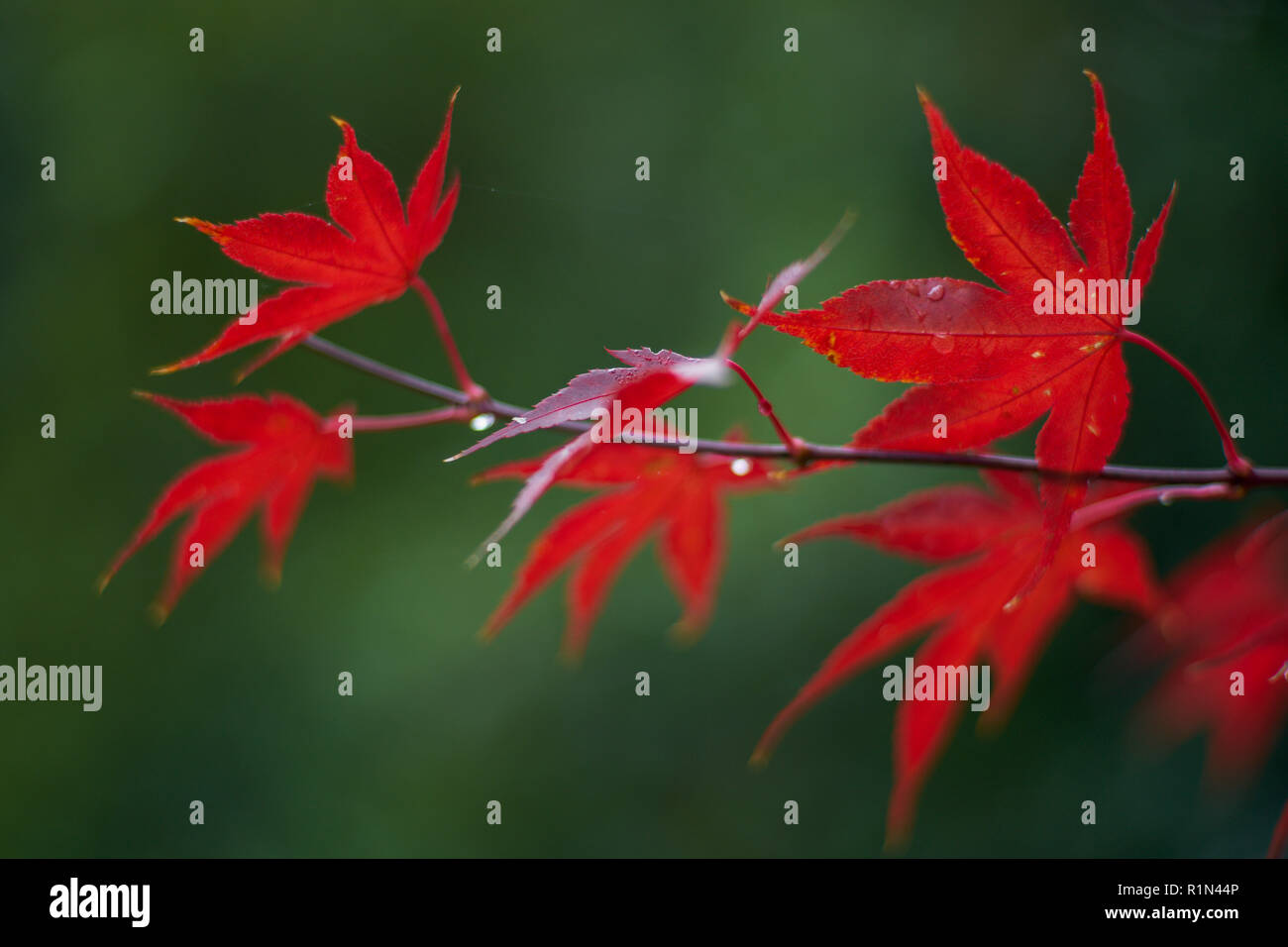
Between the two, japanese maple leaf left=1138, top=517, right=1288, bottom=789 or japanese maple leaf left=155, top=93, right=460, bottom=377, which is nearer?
japanese maple leaf left=155, top=93, right=460, bottom=377

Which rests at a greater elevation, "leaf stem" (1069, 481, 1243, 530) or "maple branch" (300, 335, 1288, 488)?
"maple branch" (300, 335, 1288, 488)

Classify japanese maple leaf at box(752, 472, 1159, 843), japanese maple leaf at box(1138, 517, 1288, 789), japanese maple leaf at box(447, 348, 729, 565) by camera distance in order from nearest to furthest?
japanese maple leaf at box(447, 348, 729, 565) < japanese maple leaf at box(752, 472, 1159, 843) < japanese maple leaf at box(1138, 517, 1288, 789)

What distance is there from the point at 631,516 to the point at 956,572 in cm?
29

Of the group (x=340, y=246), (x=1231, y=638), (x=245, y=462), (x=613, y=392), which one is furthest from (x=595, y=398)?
(x=1231, y=638)

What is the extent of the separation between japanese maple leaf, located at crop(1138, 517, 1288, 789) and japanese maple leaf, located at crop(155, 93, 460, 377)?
0.67 metres

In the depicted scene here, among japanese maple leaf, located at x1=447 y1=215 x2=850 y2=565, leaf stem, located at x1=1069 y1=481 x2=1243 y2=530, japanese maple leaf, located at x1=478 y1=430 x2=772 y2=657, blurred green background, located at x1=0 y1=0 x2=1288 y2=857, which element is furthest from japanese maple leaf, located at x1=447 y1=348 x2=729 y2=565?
blurred green background, located at x1=0 y1=0 x2=1288 y2=857

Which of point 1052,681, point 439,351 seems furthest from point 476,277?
point 1052,681

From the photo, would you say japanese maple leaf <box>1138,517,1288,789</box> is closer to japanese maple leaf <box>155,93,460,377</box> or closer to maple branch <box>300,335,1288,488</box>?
maple branch <box>300,335,1288,488</box>

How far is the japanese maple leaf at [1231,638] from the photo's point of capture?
0.99 metres

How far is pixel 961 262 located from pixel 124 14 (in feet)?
6.61

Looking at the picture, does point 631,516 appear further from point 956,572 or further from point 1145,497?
point 1145,497

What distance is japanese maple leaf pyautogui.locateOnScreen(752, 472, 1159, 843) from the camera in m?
0.81

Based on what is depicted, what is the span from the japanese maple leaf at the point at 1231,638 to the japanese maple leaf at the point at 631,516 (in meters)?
0.44

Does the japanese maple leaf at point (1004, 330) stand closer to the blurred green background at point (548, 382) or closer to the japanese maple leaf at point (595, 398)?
the japanese maple leaf at point (595, 398)
